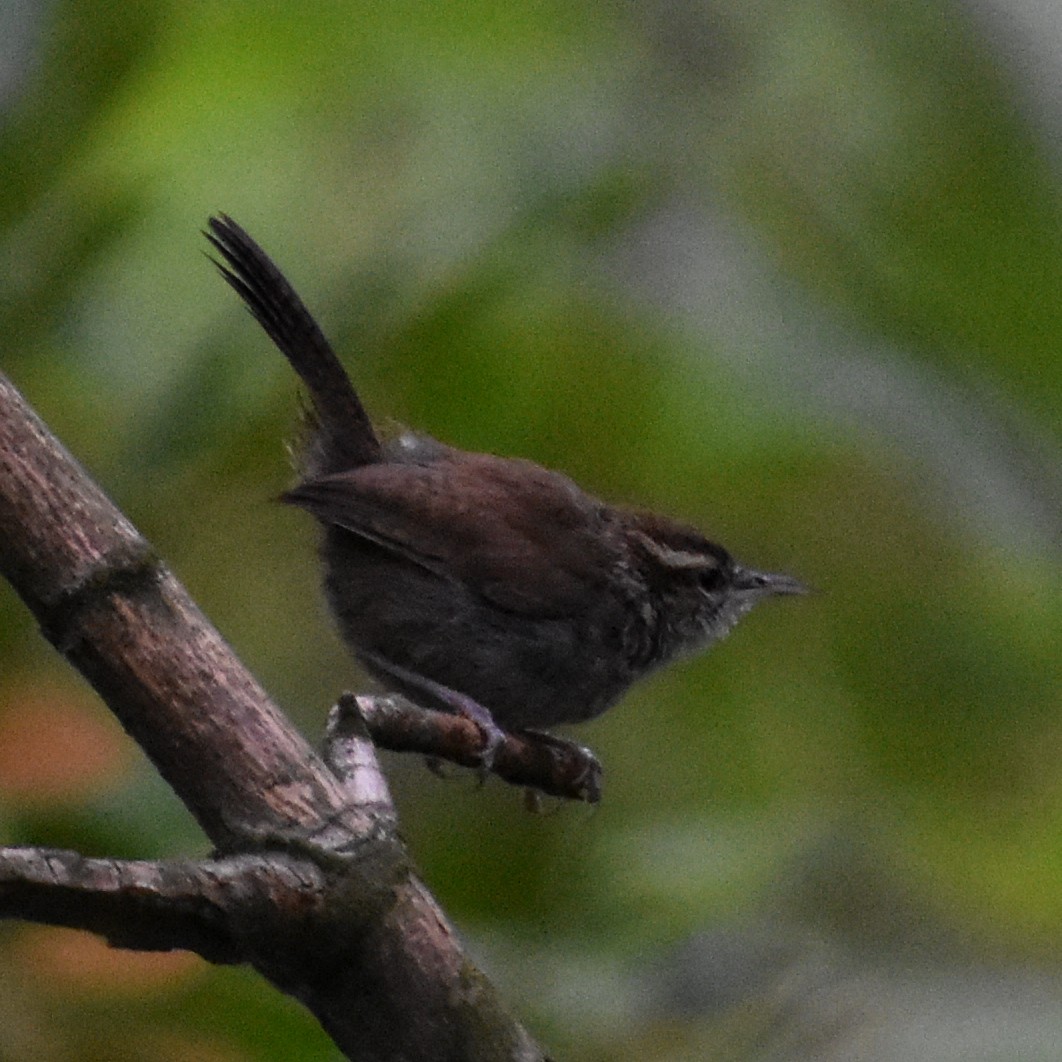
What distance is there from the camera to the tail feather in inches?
96.0

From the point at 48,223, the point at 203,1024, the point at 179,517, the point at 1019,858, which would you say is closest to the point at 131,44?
the point at 48,223

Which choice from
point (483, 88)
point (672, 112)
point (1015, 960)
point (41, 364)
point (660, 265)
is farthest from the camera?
point (660, 265)

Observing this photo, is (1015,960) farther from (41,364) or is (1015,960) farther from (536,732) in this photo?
(536,732)

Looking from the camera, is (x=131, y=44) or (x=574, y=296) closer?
(x=131, y=44)

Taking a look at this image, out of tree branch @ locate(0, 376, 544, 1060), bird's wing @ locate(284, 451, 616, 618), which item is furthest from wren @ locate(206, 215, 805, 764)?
tree branch @ locate(0, 376, 544, 1060)

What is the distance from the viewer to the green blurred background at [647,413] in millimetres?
1779

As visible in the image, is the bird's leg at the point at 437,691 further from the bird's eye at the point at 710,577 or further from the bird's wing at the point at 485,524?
the bird's eye at the point at 710,577

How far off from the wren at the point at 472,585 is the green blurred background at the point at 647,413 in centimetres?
56

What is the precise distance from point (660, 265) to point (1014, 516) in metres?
0.87

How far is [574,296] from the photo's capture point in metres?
2.40

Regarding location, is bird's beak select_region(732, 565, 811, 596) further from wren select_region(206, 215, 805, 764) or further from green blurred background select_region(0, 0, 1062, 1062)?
green blurred background select_region(0, 0, 1062, 1062)

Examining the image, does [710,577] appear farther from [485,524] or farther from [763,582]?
[485,524]

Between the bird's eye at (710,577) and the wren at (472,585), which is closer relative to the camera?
the wren at (472,585)

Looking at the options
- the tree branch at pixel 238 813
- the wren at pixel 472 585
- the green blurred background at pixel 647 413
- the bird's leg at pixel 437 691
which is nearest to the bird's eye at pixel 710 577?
the wren at pixel 472 585
